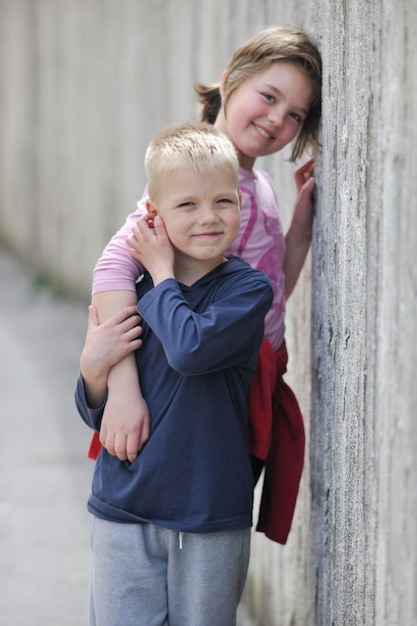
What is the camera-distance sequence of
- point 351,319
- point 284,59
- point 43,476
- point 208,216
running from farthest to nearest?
point 43,476 → point 284,59 → point 208,216 → point 351,319

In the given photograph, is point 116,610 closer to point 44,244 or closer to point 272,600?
point 272,600

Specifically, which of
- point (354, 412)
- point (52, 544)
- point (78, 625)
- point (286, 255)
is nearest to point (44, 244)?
point (52, 544)

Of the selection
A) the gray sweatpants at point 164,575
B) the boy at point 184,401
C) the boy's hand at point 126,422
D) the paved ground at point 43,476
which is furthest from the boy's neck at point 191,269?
the paved ground at point 43,476

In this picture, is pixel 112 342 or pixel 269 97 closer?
pixel 112 342

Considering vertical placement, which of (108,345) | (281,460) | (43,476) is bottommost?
(43,476)

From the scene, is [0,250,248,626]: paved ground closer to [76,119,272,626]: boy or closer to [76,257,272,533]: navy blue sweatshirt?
[76,119,272,626]: boy

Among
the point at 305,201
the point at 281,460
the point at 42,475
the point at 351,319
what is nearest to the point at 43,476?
the point at 42,475

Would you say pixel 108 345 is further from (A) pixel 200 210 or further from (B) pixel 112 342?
(A) pixel 200 210

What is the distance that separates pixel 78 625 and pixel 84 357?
1610 mm

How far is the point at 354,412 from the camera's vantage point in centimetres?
220

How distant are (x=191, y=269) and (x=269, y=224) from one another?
1.29 feet

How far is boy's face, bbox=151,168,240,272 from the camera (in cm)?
237

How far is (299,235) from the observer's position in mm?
2934

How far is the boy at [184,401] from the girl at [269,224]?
0.08m
